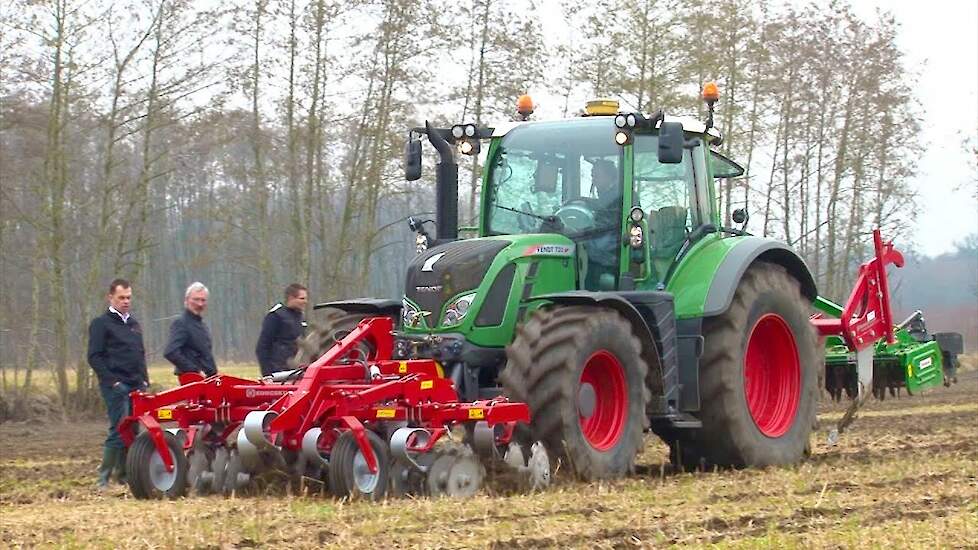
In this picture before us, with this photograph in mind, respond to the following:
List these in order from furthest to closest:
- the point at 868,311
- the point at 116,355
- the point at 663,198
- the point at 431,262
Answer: the point at 868,311, the point at 116,355, the point at 663,198, the point at 431,262

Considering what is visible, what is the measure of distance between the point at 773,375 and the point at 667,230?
159cm

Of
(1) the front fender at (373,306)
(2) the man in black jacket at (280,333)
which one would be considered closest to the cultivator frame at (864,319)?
(1) the front fender at (373,306)

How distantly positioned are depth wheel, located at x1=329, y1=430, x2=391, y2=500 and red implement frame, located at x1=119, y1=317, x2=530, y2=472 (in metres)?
0.05

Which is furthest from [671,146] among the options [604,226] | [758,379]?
[758,379]

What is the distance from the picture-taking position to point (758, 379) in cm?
1109

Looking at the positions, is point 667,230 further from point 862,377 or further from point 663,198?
point 862,377

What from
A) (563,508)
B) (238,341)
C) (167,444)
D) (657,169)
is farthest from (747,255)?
(238,341)

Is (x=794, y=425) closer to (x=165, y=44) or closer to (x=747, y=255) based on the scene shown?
(x=747, y=255)

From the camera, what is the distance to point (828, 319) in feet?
39.4

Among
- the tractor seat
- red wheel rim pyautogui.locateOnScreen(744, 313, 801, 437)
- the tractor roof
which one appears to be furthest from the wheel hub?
the tractor roof

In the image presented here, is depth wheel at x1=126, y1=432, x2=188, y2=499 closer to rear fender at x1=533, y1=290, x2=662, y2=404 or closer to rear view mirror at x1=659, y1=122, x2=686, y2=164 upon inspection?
rear fender at x1=533, y1=290, x2=662, y2=404

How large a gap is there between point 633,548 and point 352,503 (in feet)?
7.14

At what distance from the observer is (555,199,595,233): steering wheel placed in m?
10.1

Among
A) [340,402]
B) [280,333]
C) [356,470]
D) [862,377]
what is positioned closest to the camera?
[356,470]
